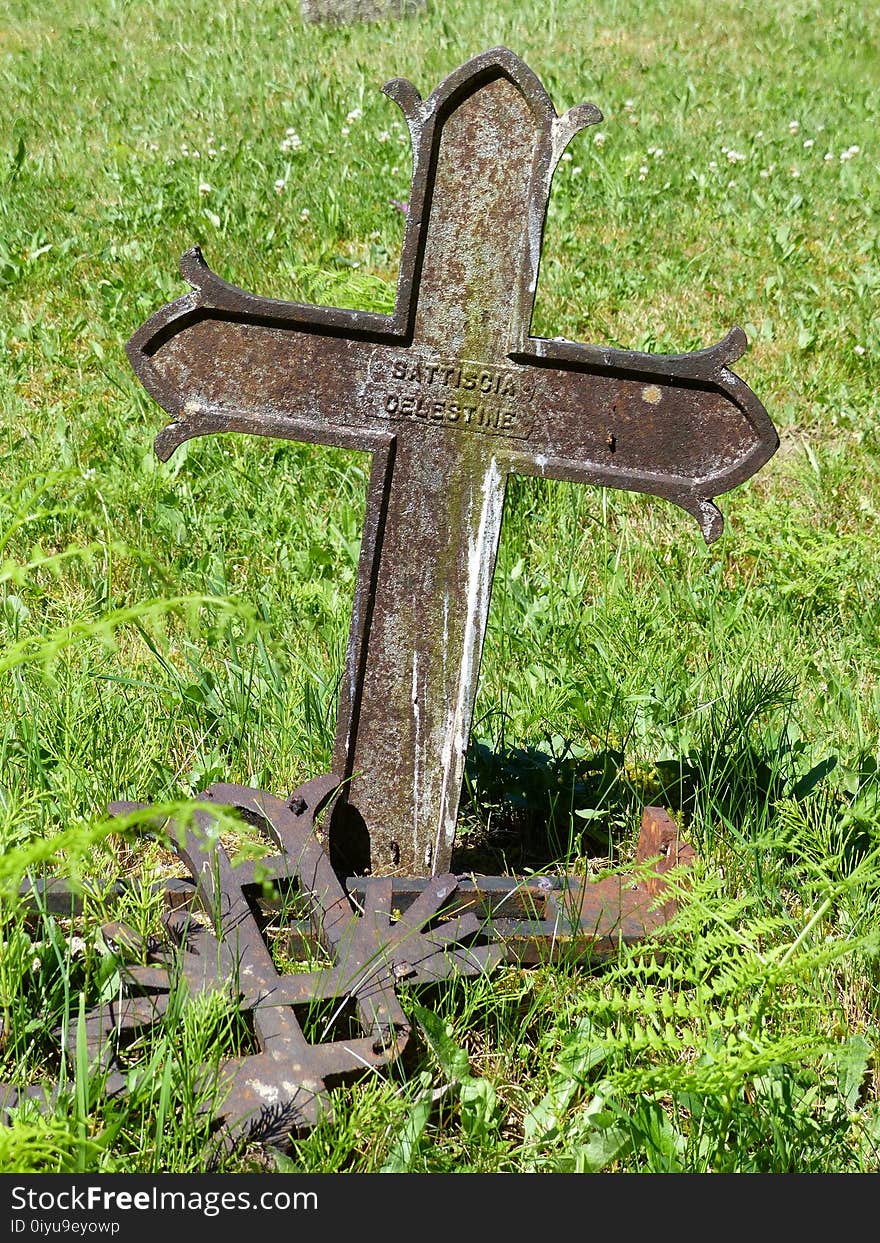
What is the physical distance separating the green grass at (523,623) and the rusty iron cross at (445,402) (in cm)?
42

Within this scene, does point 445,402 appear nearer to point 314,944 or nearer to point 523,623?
point 314,944

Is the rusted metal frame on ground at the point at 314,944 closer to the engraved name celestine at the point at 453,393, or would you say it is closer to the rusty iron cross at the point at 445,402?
the rusty iron cross at the point at 445,402

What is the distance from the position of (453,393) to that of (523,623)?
134 cm

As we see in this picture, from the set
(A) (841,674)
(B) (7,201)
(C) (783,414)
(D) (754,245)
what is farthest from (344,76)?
(A) (841,674)

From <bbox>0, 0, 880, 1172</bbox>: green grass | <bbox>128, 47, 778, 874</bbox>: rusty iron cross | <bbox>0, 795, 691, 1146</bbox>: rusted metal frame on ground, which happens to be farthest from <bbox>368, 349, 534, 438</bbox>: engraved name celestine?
<bbox>0, 795, 691, 1146</bbox>: rusted metal frame on ground

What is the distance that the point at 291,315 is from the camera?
263 cm

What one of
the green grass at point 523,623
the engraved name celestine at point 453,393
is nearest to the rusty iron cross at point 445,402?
the engraved name celestine at point 453,393

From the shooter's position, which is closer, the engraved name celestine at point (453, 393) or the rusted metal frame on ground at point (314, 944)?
the rusted metal frame on ground at point (314, 944)

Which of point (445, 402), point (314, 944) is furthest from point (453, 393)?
point (314, 944)

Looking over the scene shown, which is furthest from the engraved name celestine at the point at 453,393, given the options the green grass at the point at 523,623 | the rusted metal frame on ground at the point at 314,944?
the rusted metal frame on ground at the point at 314,944

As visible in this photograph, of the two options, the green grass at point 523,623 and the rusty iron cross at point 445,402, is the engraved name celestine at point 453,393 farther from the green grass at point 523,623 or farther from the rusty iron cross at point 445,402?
the green grass at point 523,623

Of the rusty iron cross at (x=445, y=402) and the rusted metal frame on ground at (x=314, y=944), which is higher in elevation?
the rusty iron cross at (x=445, y=402)

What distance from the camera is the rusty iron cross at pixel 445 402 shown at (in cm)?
254

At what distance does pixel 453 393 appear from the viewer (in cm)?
266
